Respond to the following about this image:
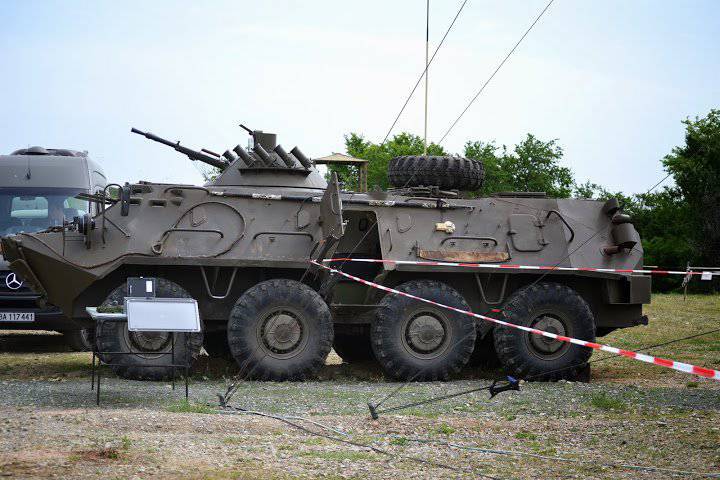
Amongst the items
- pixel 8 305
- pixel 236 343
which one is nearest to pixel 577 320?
pixel 236 343

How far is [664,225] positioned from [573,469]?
130 feet

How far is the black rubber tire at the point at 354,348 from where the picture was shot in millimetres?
16891

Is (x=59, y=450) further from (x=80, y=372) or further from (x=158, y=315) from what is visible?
(x=80, y=372)

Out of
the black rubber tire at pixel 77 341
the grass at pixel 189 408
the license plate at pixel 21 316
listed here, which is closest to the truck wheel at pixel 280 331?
the grass at pixel 189 408

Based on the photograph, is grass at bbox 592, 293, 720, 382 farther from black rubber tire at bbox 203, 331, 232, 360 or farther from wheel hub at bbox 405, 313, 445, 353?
black rubber tire at bbox 203, 331, 232, 360

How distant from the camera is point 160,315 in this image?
1177 centimetres

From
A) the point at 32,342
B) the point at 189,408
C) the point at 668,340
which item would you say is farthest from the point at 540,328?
the point at 32,342

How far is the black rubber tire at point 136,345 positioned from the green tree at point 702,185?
95.6ft

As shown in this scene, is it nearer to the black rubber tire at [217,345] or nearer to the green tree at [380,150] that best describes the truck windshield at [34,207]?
the black rubber tire at [217,345]

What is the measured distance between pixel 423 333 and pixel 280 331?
1.71 metres

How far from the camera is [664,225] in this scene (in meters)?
46.8

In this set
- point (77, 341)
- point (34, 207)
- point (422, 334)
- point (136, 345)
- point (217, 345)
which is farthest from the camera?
point (34, 207)

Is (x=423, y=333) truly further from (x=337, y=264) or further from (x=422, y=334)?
(x=337, y=264)

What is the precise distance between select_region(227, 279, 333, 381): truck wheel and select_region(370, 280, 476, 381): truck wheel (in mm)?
691
